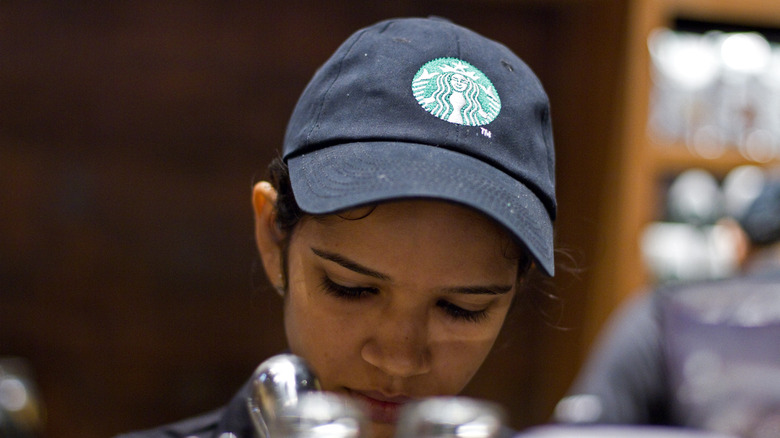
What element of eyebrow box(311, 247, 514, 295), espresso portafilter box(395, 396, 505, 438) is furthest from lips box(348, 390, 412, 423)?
espresso portafilter box(395, 396, 505, 438)

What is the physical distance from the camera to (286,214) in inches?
29.0

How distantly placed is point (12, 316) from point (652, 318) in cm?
152

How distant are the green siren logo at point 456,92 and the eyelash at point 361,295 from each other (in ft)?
0.54

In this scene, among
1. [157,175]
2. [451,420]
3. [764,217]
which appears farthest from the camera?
[157,175]

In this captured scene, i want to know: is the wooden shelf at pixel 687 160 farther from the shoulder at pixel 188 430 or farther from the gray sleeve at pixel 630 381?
the shoulder at pixel 188 430

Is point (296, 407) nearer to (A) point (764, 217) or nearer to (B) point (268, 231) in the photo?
(B) point (268, 231)

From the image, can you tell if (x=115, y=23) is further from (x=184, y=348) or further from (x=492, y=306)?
(x=492, y=306)

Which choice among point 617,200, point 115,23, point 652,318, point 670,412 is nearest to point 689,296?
point 652,318

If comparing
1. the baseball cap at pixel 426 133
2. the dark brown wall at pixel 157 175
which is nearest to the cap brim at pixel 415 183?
the baseball cap at pixel 426 133

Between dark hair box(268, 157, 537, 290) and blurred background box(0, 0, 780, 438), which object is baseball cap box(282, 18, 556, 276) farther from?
blurred background box(0, 0, 780, 438)

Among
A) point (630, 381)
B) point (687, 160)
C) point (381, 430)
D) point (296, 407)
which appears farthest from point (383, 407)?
point (687, 160)

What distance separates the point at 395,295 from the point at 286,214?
15 centimetres

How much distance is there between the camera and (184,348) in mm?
2014

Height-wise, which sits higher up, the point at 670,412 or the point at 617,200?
the point at 617,200
